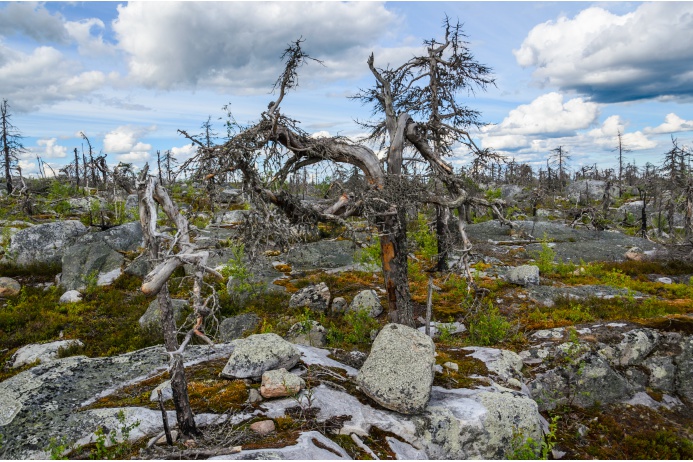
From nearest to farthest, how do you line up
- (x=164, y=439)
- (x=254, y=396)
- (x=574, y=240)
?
(x=164, y=439) < (x=254, y=396) < (x=574, y=240)

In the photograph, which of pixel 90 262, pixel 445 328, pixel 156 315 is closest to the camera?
pixel 445 328

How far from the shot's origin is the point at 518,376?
880cm

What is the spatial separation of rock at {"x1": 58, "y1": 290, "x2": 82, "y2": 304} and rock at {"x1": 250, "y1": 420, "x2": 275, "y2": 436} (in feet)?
48.9

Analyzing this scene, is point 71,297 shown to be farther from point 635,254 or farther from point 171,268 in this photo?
point 635,254

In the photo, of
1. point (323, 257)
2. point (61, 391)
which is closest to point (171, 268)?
point (61, 391)

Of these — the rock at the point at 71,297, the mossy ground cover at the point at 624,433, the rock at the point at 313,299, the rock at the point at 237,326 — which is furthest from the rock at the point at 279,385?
the rock at the point at 71,297

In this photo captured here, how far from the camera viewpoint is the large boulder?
18.4 metres

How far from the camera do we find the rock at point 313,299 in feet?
48.7

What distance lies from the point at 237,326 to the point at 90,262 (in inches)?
432

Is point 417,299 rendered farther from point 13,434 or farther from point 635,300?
point 13,434

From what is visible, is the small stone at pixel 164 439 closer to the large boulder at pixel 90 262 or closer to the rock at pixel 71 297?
the rock at pixel 71 297

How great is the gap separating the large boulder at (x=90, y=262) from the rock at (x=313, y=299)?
392 inches

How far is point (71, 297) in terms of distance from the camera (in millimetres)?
16797

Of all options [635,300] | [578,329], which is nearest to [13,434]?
[578,329]
